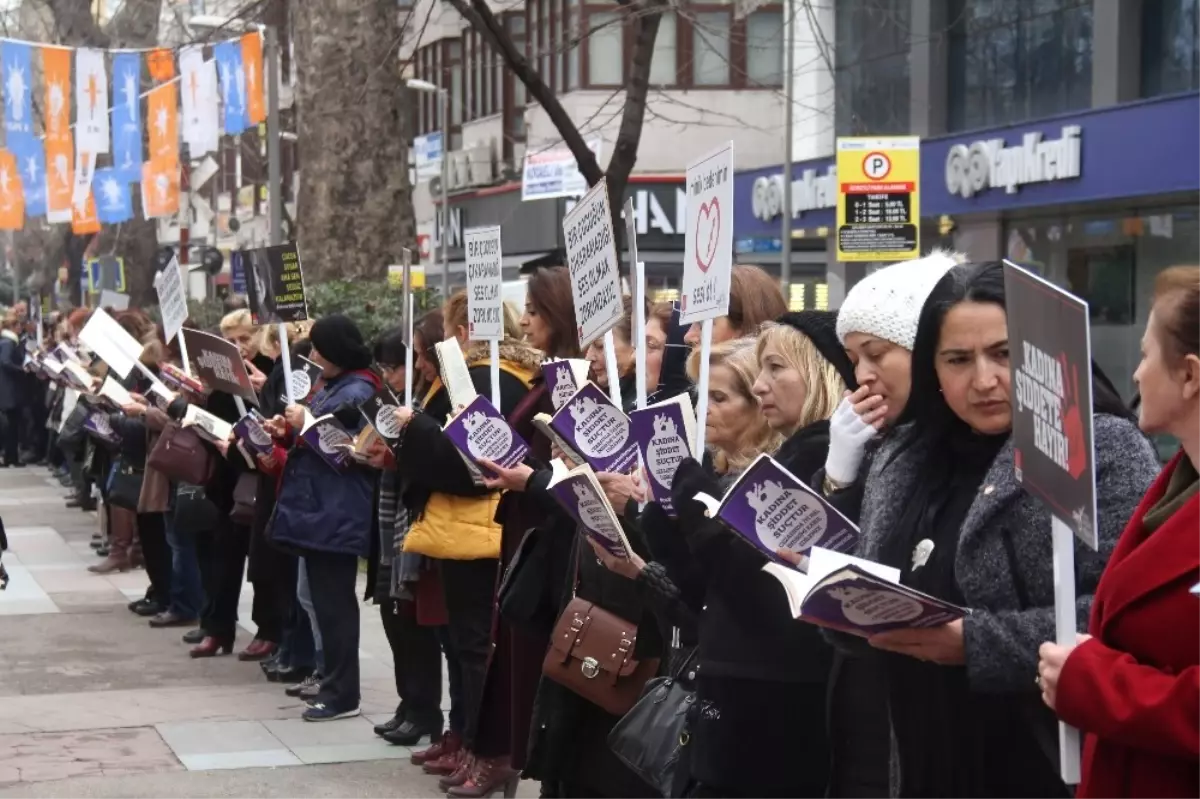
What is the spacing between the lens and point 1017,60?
25.2m

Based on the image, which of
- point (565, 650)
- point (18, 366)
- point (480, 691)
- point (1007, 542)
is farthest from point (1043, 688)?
point (18, 366)

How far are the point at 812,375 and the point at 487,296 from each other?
2970mm

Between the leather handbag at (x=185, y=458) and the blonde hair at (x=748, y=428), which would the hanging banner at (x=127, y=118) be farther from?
the blonde hair at (x=748, y=428)

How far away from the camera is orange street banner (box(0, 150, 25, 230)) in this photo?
3144cm

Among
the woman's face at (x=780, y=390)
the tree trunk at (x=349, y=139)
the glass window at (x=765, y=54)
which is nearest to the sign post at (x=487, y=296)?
the woman's face at (x=780, y=390)

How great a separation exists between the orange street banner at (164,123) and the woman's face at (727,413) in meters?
19.6

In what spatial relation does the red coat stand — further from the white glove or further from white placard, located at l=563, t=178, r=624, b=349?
white placard, located at l=563, t=178, r=624, b=349

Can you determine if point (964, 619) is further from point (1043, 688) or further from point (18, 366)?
point (18, 366)

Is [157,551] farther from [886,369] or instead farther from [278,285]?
[886,369]

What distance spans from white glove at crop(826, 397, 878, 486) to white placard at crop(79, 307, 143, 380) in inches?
314

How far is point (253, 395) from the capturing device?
9914 mm

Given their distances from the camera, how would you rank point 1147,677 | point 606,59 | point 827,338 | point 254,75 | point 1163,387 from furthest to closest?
1. point 606,59
2. point 254,75
3. point 827,338
4. point 1163,387
5. point 1147,677

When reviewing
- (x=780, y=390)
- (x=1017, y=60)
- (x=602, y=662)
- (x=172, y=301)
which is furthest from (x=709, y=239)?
(x=1017, y=60)

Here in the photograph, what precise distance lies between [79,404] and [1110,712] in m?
14.0
